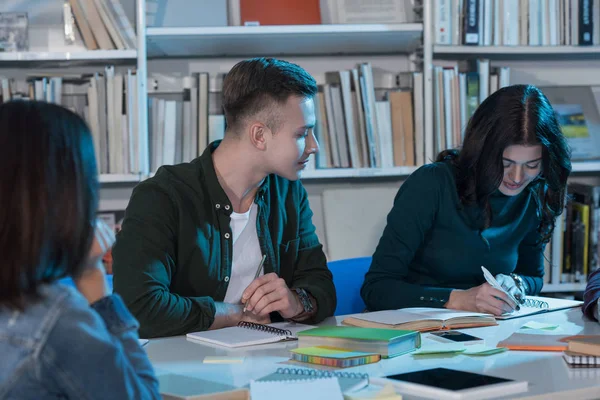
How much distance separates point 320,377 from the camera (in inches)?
43.6

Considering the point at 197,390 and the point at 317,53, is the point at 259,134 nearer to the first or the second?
the point at 197,390

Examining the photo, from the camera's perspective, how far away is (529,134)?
6.21ft

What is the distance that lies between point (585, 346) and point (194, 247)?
843 millimetres

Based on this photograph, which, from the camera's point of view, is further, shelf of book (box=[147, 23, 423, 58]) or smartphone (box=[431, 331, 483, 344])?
shelf of book (box=[147, 23, 423, 58])

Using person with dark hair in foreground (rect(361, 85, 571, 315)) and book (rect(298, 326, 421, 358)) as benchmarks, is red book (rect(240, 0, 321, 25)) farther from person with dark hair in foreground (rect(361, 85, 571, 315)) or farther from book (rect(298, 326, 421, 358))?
book (rect(298, 326, 421, 358))

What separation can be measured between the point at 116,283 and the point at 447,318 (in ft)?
2.26

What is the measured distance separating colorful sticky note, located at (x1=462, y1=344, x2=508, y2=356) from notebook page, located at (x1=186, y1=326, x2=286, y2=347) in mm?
345

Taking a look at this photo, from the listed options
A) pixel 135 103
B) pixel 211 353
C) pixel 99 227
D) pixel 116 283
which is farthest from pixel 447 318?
pixel 135 103

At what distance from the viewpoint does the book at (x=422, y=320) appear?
1.51 m

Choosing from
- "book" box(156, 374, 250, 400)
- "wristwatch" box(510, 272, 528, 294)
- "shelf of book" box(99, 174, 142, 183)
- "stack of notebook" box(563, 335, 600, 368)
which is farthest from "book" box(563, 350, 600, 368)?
"shelf of book" box(99, 174, 142, 183)

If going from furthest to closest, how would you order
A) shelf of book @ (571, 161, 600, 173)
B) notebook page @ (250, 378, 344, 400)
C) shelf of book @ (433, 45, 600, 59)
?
1. shelf of book @ (571, 161, 600, 173)
2. shelf of book @ (433, 45, 600, 59)
3. notebook page @ (250, 378, 344, 400)

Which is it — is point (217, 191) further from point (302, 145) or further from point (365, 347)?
point (365, 347)

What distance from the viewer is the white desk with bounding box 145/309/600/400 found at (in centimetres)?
112

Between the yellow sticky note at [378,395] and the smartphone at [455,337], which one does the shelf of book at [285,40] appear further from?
the yellow sticky note at [378,395]
